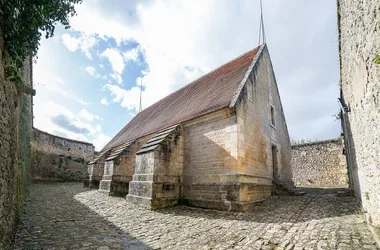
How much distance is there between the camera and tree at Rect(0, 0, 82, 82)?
3209 millimetres

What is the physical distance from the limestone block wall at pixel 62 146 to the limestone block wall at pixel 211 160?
15.6 meters

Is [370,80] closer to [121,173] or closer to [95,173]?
[121,173]

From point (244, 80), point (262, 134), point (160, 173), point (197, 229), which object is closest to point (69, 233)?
point (197, 229)

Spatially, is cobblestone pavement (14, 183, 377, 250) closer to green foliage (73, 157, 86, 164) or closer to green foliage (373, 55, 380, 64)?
green foliage (373, 55, 380, 64)

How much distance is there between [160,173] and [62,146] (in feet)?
54.4

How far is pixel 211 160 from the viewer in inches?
304

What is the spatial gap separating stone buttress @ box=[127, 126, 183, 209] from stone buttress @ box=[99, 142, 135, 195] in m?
2.63

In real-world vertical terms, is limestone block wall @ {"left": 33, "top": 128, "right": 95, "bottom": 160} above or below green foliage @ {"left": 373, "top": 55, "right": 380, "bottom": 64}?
above

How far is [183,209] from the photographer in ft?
24.6

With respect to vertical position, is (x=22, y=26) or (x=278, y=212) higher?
(x=22, y=26)

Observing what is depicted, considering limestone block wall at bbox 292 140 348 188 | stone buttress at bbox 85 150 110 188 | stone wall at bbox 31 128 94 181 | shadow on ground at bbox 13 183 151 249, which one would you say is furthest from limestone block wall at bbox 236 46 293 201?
stone wall at bbox 31 128 94 181

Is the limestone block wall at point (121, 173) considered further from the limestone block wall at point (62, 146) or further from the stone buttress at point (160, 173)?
the limestone block wall at point (62, 146)

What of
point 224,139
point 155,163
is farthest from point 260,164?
point 155,163

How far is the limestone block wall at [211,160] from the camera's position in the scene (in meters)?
7.08
